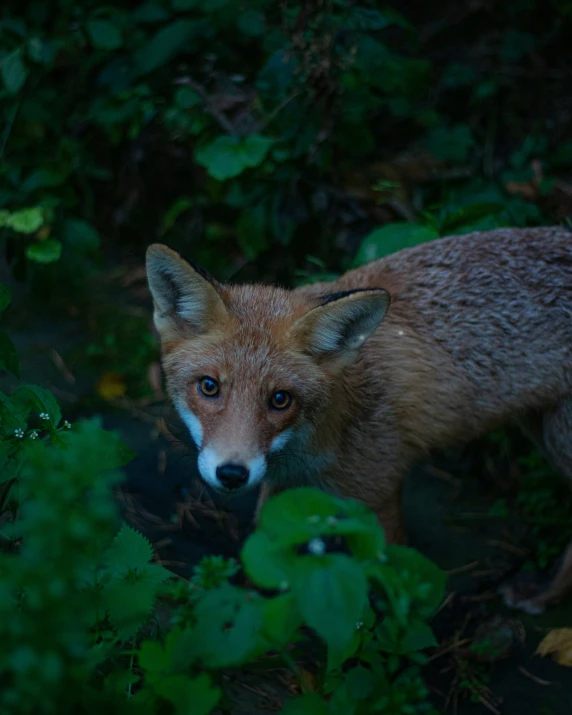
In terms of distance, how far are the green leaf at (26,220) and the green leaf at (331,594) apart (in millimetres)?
3436

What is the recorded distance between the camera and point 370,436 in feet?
10.6

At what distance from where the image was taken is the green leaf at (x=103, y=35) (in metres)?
4.90

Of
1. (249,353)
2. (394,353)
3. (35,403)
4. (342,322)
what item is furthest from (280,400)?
(35,403)

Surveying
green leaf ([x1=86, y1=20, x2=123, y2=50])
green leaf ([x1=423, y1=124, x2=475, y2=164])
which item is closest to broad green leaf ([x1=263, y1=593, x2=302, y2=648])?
green leaf ([x1=423, y1=124, x2=475, y2=164])

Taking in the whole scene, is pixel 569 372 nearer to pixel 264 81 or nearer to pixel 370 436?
pixel 370 436

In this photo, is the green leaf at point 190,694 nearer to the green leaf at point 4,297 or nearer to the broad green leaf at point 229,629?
the broad green leaf at point 229,629

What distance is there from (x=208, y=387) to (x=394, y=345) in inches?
38.1

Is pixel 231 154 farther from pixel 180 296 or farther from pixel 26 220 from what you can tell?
pixel 180 296

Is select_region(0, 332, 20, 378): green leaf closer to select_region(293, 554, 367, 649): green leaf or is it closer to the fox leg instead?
select_region(293, 554, 367, 649): green leaf

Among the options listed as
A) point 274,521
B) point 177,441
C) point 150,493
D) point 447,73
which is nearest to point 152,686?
point 274,521

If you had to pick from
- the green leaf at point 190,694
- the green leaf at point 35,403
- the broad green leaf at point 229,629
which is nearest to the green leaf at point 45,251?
the green leaf at point 35,403

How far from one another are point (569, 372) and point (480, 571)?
1.25 m

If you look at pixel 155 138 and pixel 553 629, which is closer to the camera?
pixel 553 629

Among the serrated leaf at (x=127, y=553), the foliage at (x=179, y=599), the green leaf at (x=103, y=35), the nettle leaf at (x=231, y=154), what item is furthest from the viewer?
the green leaf at (x=103, y=35)
